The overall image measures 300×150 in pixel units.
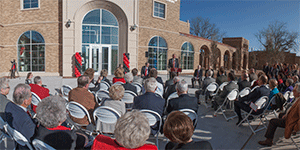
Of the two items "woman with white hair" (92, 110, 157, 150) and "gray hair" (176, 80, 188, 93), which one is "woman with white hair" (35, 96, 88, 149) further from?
"gray hair" (176, 80, 188, 93)

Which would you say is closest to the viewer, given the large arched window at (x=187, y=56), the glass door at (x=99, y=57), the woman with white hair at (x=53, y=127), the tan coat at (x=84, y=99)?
the woman with white hair at (x=53, y=127)

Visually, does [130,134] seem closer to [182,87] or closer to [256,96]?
[182,87]

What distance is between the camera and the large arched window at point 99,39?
1395cm

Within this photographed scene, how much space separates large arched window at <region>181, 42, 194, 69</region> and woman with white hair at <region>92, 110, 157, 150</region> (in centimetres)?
1787

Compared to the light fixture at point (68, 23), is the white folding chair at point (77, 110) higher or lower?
lower

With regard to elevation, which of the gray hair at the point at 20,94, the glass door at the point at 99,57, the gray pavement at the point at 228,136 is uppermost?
the glass door at the point at 99,57

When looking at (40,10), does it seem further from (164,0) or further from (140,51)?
(164,0)

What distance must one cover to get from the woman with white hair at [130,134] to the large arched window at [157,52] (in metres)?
14.9

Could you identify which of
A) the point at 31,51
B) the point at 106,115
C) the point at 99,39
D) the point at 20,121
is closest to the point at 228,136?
the point at 106,115

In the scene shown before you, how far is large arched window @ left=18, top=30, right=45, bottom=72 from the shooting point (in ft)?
45.9

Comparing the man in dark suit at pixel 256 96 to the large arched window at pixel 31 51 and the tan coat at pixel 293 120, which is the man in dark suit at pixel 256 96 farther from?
the large arched window at pixel 31 51

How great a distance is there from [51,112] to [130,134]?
90 centimetres

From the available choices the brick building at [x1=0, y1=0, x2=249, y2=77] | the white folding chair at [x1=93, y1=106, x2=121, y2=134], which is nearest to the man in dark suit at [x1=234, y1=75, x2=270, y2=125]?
the white folding chair at [x1=93, y1=106, x2=121, y2=134]

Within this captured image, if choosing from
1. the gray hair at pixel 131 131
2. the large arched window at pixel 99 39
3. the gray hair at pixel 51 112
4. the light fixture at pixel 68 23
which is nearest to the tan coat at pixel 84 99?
the gray hair at pixel 51 112
